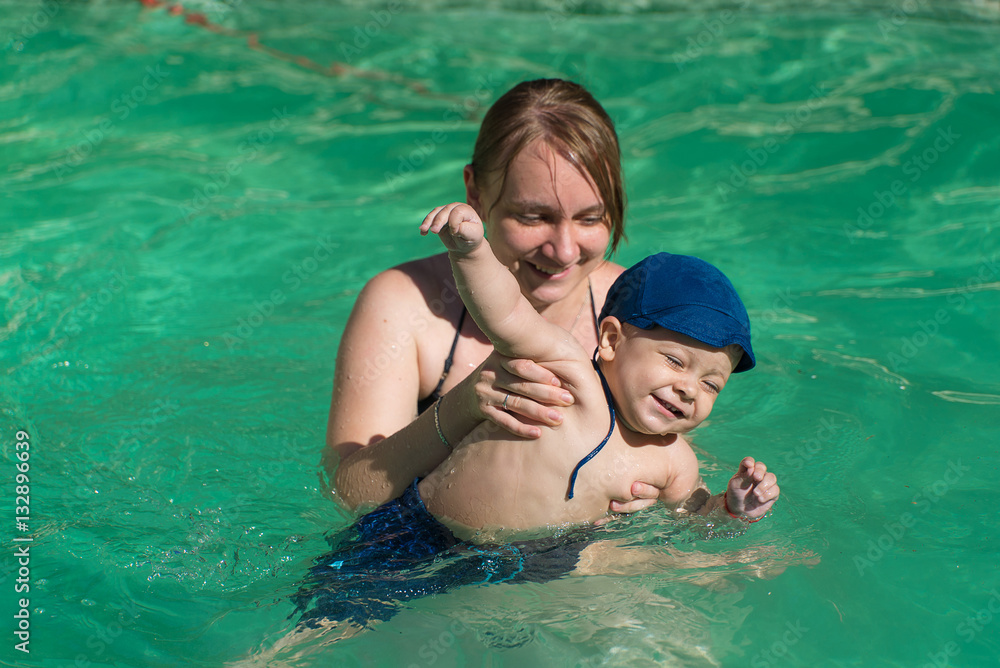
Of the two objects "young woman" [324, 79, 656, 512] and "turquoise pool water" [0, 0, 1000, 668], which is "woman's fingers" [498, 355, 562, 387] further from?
→ "turquoise pool water" [0, 0, 1000, 668]

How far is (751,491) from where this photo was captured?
2918mm

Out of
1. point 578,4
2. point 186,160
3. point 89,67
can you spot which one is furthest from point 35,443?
point 578,4

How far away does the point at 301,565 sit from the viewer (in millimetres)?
3342

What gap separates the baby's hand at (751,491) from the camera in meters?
2.88

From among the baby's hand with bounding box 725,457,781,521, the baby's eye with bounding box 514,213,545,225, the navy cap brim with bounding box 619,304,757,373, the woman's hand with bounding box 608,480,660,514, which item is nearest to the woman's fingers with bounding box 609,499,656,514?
the woman's hand with bounding box 608,480,660,514

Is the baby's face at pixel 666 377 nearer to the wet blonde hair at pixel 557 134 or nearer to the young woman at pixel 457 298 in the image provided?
the young woman at pixel 457 298

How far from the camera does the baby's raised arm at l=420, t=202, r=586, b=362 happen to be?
7.75 ft

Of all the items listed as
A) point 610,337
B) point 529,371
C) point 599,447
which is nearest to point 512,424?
point 529,371

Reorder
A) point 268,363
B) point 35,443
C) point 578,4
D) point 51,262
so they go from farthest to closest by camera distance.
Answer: point 578,4 < point 51,262 < point 268,363 < point 35,443

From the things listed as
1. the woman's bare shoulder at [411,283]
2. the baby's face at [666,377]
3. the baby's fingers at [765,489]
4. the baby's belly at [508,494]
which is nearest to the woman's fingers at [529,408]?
the baby's belly at [508,494]

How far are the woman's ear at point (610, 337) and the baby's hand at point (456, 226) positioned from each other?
735 millimetres

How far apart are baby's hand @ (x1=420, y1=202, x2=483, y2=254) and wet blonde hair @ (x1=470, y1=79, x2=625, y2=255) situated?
1034 mm

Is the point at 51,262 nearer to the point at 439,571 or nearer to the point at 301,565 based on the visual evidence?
the point at 301,565

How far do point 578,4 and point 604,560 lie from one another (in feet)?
29.8
